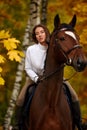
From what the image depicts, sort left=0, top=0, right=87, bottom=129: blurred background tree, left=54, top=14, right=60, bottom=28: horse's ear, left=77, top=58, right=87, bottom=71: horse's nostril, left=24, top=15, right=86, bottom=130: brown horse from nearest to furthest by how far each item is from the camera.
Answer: left=77, top=58, right=87, bottom=71: horse's nostril, left=24, top=15, right=86, bottom=130: brown horse, left=54, top=14, right=60, bottom=28: horse's ear, left=0, top=0, right=87, bottom=129: blurred background tree

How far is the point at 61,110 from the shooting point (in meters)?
8.56

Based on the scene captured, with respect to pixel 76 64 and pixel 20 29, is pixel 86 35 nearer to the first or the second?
pixel 20 29

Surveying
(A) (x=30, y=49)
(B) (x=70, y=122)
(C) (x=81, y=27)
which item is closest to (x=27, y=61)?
(A) (x=30, y=49)

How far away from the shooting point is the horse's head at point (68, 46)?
7.63m

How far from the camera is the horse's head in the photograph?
25.0 ft

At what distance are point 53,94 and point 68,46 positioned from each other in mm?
1054

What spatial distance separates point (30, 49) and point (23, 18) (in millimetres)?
9228

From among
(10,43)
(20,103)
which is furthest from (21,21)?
(10,43)

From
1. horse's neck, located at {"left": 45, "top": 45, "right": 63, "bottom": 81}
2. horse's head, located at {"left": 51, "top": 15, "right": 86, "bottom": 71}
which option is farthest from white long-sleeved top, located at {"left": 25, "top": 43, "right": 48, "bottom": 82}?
horse's head, located at {"left": 51, "top": 15, "right": 86, "bottom": 71}

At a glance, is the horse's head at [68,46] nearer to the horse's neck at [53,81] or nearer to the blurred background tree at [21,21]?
the horse's neck at [53,81]

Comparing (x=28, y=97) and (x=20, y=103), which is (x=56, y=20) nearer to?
(x=28, y=97)

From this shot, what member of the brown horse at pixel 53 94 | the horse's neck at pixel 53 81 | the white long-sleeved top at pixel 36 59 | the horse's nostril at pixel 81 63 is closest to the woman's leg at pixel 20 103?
the white long-sleeved top at pixel 36 59

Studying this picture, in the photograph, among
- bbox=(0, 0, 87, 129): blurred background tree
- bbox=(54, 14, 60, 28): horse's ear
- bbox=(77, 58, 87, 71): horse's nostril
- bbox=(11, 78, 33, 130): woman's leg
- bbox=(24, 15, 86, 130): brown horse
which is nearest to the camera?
bbox=(77, 58, 87, 71): horse's nostril

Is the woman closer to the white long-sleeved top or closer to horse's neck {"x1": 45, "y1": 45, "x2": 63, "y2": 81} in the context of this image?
the white long-sleeved top
